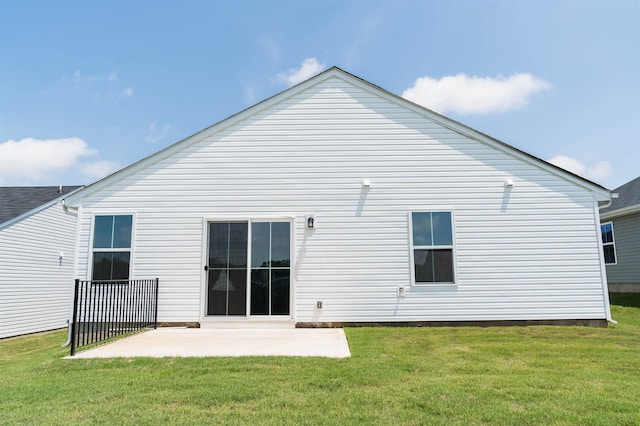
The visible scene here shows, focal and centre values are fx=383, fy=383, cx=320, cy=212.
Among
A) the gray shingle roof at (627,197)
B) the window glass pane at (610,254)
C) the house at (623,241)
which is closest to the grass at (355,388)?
the house at (623,241)

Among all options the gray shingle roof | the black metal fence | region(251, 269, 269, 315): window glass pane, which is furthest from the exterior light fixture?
the gray shingle roof

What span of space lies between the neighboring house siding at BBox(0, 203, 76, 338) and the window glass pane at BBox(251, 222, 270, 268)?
9.27 meters

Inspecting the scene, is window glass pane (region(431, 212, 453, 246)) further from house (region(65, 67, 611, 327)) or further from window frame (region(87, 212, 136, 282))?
window frame (region(87, 212, 136, 282))

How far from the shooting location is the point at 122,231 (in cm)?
778

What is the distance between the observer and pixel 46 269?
13312 mm

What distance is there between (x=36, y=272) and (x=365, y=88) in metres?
12.4

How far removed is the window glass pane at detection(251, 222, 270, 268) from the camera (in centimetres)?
759

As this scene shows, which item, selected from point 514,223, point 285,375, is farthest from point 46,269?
point 514,223

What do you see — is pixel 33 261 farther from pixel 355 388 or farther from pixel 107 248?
pixel 355 388

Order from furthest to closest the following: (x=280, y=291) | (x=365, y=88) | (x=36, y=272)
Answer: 1. (x=36, y=272)
2. (x=365, y=88)
3. (x=280, y=291)

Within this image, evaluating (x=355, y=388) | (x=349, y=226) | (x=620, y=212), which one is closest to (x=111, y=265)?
(x=349, y=226)

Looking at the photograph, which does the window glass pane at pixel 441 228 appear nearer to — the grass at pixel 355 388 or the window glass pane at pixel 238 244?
the grass at pixel 355 388

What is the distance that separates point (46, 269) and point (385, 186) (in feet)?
40.7

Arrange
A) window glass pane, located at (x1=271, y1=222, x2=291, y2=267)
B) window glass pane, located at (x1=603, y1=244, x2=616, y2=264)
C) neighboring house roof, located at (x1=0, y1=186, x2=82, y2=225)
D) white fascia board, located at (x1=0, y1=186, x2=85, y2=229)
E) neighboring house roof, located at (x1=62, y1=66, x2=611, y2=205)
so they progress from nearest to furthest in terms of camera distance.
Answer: window glass pane, located at (x1=271, y1=222, x2=291, y2=267), neighboring house roof, located at (x1=62, y1=66, x2=611, y2=205), white fascia board, located at (x1=0, y1=186, x2=85, y2=229), neighboring house roof, located at (x1=0, y1=186, x2=82, y2=225), window glass pane, located at (x1=603, y1=244, x2=616, y2=264)
